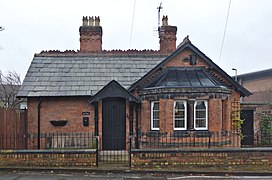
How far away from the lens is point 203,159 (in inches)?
499

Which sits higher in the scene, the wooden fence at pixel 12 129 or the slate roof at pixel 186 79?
the slate roof at pixel 186 79

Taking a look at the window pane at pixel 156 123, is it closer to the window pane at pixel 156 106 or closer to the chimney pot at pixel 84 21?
the window pane at pixel 156 106

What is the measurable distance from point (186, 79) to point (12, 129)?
875cm

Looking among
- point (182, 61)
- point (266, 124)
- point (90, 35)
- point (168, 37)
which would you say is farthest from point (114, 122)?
point (266, 124)

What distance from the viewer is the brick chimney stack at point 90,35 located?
2267cm

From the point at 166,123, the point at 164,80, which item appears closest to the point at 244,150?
the point at 166,123

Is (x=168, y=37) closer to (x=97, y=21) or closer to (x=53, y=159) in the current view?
(x=97, y=21)

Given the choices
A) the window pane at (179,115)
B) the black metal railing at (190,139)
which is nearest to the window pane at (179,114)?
the window pane at (179,115)

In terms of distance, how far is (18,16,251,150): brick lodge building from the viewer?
1659 cm

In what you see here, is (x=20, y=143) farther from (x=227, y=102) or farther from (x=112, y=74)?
(x=227, y=102)

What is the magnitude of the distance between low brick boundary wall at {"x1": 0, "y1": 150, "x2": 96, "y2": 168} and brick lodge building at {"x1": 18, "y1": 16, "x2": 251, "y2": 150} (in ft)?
15.1

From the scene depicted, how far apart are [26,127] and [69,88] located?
310 cm

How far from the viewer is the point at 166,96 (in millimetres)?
16625

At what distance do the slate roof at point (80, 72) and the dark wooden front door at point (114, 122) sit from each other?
120 cm
